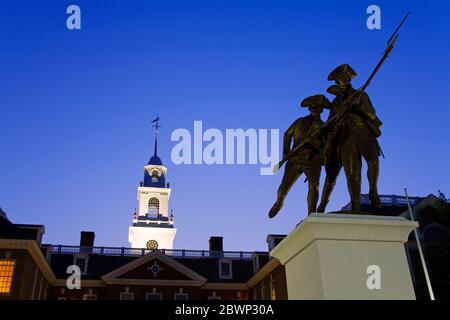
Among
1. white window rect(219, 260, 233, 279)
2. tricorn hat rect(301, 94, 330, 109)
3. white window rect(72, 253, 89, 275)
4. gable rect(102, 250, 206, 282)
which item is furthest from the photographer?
white window rect(219, 260, 233, 279)

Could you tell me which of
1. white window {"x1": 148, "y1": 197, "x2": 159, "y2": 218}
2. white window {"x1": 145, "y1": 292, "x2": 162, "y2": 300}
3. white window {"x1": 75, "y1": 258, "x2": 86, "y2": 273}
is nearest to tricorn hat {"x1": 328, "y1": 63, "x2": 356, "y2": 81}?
white window {"x1": 145, "y1": 292, "x2": 162, "y2": 300}

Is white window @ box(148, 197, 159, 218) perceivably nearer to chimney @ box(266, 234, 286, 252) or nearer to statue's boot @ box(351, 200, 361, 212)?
chimney @ box(266, 234, 286, 252)

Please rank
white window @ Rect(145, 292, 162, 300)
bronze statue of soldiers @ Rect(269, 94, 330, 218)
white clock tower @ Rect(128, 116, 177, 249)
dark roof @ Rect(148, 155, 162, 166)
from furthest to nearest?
1. dark roof @ Rect(148, 155, 162, 166)
2. white clock tower @ Rect(128, 116, 177, 249)
3. white window @ Rect(145, 292, 162, 300)
4. bronze statue of soldiers @ Rect(269, 94, 330, 218)

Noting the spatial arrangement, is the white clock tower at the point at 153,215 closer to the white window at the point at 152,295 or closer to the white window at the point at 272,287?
the white window at the point at 152,295

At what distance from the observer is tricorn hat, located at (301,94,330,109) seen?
20.0 ft

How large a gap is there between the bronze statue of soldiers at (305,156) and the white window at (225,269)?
122 ft

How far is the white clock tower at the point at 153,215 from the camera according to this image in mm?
64125

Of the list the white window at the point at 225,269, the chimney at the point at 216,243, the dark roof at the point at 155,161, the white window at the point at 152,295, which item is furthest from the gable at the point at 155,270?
the dark roof at the point at 155,161

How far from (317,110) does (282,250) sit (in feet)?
6.28

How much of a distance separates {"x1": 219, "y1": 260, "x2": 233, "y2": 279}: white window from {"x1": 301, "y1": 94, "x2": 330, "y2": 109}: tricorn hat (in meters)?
37.6

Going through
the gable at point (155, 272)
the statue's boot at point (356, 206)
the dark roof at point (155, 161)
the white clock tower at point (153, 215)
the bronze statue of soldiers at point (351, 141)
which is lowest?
the statue's boot at point (356, 206)
